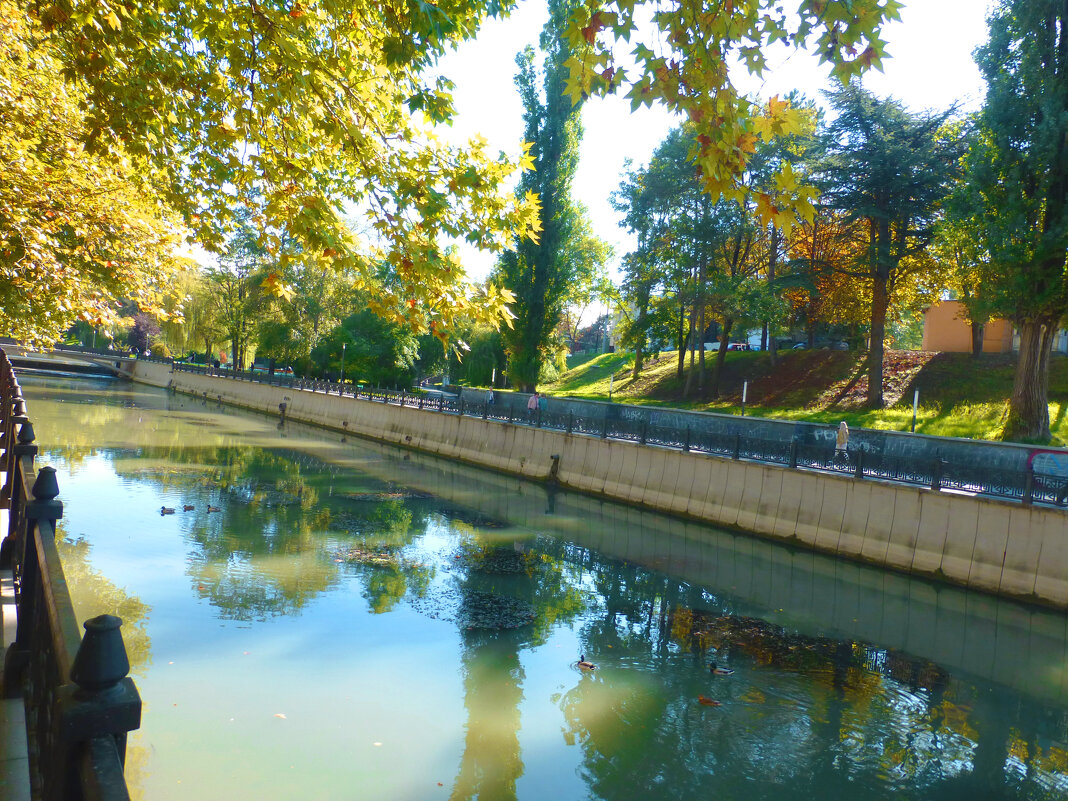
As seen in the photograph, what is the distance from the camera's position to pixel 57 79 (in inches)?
501

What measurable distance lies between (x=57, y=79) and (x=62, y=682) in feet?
42.7

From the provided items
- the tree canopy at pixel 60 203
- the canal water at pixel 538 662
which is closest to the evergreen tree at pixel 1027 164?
the canal water at pixel 538 662

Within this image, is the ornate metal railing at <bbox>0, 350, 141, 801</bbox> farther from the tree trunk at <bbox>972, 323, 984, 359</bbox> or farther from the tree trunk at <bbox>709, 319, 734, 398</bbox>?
the tree trunk at <bbox>972, 323, 984, 359</bbox>

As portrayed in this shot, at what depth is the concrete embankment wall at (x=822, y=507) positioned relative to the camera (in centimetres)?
1550

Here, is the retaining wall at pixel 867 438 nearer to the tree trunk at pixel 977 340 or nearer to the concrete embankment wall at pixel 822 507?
the concrete embankment wall at pixel 822 507

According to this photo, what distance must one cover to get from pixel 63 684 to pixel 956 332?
41.2 m

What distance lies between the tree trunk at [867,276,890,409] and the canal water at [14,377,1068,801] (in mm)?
14349

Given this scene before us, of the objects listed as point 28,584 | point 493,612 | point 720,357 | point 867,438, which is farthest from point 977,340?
point 28,584

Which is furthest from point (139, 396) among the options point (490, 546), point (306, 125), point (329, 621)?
point (306, 125)

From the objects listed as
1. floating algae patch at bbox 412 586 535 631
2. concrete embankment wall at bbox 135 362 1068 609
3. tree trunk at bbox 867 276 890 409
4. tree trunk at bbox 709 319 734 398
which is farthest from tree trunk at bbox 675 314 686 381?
floating algae patch at bbox 412 586 535 631

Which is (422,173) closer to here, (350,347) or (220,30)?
(220,30)

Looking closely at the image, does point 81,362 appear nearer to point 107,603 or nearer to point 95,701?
point 107,603

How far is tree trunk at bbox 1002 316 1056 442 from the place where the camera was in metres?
23.6

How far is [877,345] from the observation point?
3219cm
